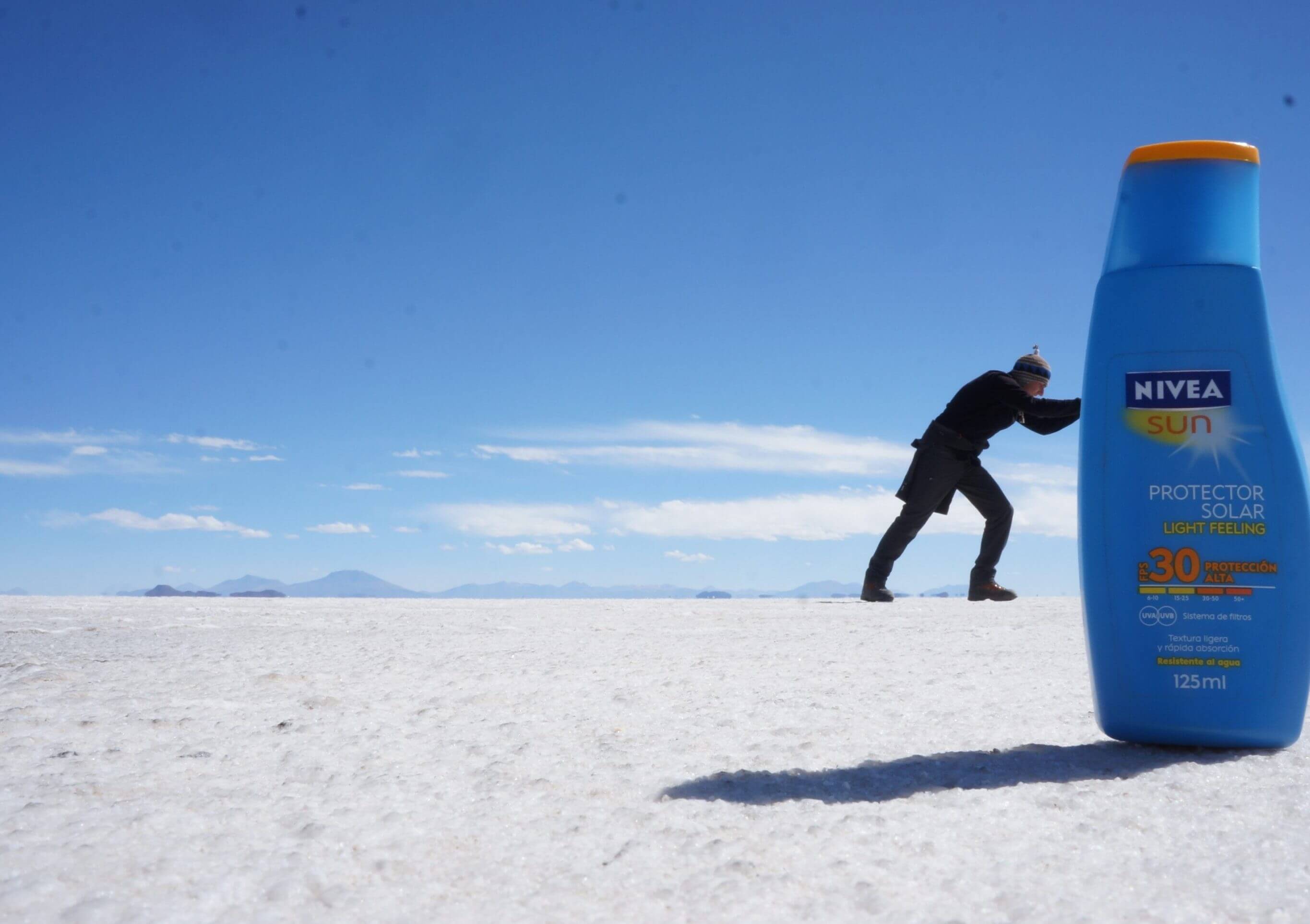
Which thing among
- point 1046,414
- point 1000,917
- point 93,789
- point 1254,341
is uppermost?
point 1046,414

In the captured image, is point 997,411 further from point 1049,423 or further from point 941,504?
point 941,504

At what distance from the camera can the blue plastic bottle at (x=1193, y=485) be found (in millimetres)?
2359

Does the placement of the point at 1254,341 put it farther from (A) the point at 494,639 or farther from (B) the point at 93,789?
(A) the point at 494,639

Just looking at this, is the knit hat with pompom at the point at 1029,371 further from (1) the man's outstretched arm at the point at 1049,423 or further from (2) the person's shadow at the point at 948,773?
(2) the person's shadow at the point at 948,773

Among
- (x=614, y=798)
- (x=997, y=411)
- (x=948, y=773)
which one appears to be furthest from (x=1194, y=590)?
(x=997, y=411)

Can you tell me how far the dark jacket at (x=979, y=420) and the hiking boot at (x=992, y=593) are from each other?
0.71 meters

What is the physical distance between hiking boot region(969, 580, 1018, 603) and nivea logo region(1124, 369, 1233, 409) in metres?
5.51

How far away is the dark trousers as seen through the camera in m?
7.59

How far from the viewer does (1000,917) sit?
54.4 inches

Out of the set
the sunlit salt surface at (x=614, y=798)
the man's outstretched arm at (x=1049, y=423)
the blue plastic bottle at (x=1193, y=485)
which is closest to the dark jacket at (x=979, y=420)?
the man's outstretched arm at (x=1049, y=423)

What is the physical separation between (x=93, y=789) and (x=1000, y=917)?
5.66 feet

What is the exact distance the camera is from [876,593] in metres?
7.69

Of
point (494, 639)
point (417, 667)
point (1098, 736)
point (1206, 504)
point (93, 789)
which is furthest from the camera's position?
point (494, 639)

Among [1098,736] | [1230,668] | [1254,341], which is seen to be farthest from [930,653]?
[1254,341]
